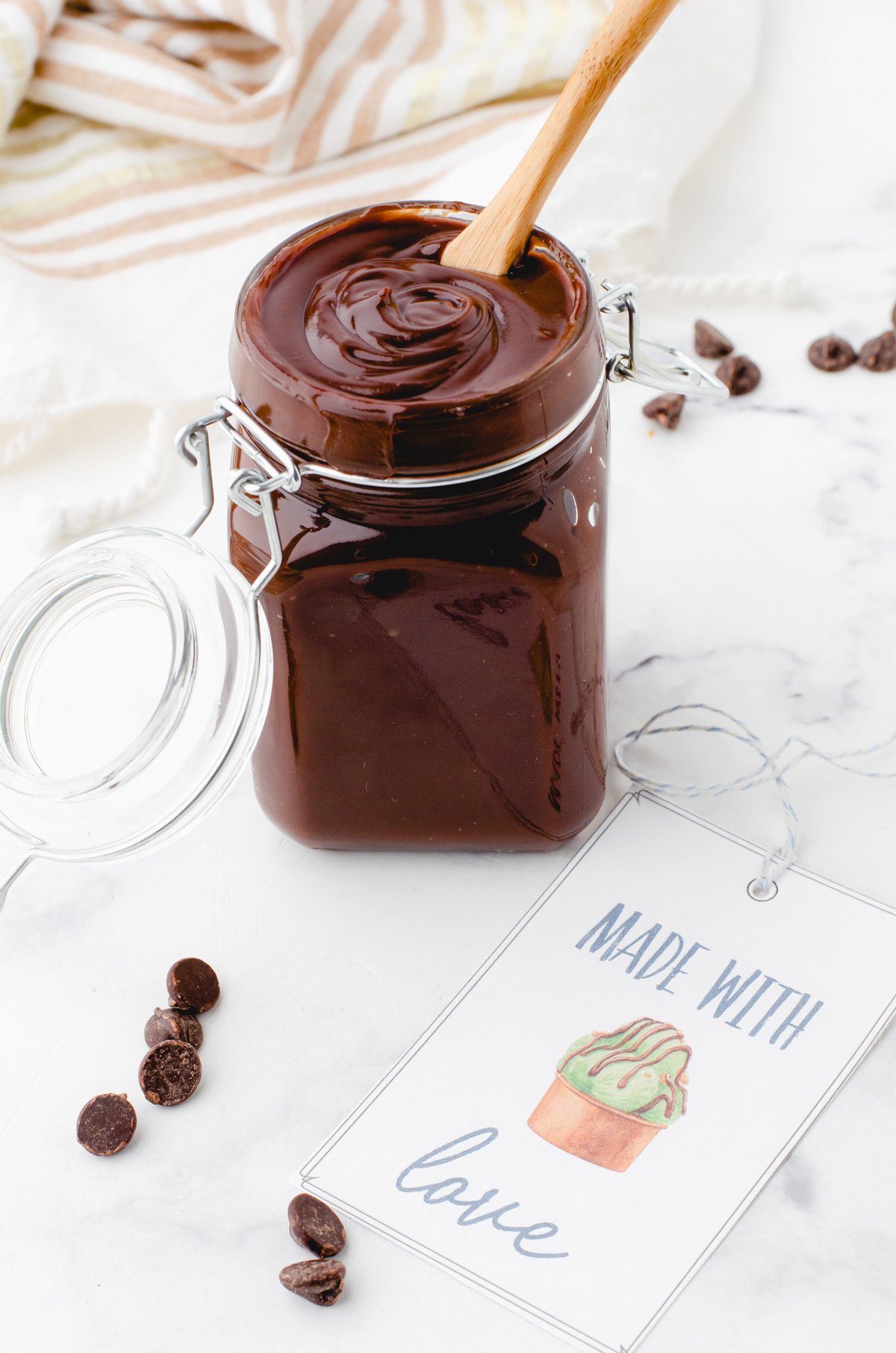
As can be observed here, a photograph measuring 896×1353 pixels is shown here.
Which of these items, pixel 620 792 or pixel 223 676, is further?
pixel 620 792

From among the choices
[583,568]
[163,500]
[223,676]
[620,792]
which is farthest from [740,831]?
[163,500]

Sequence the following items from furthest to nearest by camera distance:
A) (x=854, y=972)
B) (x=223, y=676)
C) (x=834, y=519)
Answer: (x=834, y=519) < (x=854, y=972) < (x=223, y=676)

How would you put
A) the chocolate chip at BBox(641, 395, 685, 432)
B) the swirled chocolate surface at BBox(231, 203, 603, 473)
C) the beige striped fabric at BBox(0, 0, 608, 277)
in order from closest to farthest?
the swirled chocolate surface at BBox(231, 203, 603, 473)
the chocolate chip at BBox(641, 395, 685, 432)
the beige striped fabric at BBox(0, 0, 608, 277)

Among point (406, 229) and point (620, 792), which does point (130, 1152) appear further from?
point (406, 229)

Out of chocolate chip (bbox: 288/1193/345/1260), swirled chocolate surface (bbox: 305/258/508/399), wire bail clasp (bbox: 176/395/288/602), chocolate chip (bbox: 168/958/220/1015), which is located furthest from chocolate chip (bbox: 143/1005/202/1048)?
swirled chocolate surface (bbox: 305/258/508/399)

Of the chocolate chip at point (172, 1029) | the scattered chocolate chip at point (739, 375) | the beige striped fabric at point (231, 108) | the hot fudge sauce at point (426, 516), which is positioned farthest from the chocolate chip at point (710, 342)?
the chocolate chip at point (172, 1029)

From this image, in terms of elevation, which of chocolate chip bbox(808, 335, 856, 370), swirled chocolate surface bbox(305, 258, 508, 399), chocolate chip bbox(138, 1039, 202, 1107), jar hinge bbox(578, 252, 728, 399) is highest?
swirled chocolate surface bbox(305, 258, 508, 399)

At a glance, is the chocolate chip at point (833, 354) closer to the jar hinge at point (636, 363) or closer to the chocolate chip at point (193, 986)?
the jar hinge at point (636, 363)

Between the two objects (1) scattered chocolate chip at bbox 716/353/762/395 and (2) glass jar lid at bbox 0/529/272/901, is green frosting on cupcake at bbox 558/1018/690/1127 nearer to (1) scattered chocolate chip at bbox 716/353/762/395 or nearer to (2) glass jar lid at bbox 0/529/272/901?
(2) glass jar lid at bbox 0/529/272/901
